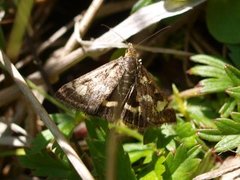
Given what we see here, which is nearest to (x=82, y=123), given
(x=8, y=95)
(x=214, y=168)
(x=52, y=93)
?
(x=52, y=93)

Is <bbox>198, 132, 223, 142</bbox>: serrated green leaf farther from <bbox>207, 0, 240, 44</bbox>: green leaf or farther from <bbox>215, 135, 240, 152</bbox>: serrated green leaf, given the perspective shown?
<bbox>207, 0, 240, 44</bbox>: green leaf

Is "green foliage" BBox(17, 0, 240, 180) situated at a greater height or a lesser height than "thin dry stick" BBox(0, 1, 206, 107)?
lesser

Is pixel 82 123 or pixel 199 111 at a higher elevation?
pixel 82 123

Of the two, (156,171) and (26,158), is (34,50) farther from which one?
(156,171)

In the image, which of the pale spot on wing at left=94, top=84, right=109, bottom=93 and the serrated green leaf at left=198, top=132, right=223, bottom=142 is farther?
the pale spot on wing at left=94, top=84, right=109, bottom=93

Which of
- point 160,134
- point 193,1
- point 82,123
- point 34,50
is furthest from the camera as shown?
point 34,50

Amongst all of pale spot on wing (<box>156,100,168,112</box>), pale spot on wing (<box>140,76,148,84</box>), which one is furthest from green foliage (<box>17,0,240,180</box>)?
pale spot on wing (<box>140,76,148,84</box>)

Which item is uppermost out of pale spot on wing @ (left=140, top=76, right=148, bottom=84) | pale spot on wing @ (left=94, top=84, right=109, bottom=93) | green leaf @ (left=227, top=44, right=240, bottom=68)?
pale spot on wing @ (left=94, top=84, right=109, bottom=93)
